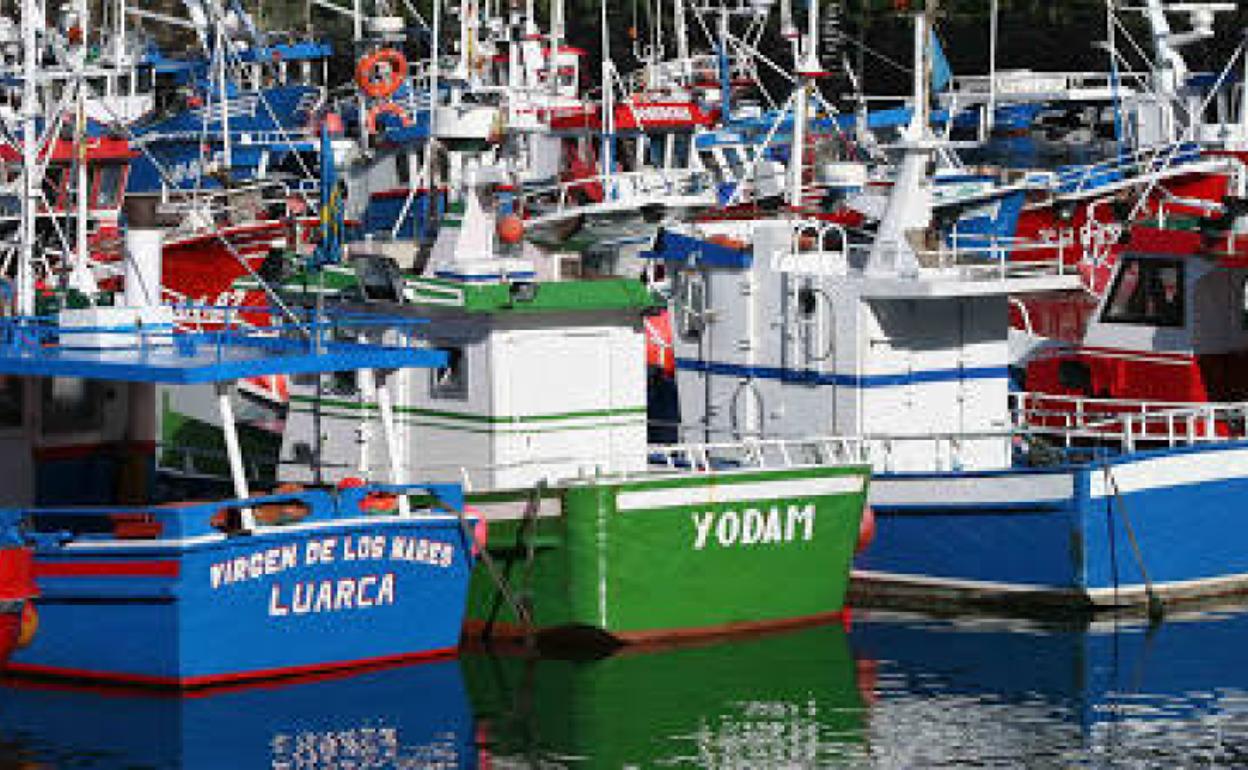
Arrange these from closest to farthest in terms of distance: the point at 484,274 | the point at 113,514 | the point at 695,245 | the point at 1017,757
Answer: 1. the point at 1017,757
2. the point at 113,514
3. the point at 484,274
4. the point at 695,245

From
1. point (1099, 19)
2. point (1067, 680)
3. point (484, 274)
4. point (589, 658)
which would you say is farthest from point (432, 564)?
point (1099, 19)

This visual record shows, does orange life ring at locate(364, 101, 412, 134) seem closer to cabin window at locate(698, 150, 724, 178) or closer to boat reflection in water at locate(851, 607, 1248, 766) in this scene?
cabin window at locate(698, 150, 724, 178)

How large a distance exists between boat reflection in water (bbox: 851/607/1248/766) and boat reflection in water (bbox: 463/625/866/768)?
0.48 meters

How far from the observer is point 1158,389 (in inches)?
1405

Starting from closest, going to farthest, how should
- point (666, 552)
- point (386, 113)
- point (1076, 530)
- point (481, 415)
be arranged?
point (666, 552), point (481, 415), point (1076, 530), point (386, 113)

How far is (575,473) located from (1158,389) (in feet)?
26.8

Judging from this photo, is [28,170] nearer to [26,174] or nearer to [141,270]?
[26,174]

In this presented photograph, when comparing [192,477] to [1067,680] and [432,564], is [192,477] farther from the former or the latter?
[1067,680]

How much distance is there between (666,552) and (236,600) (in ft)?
15.3

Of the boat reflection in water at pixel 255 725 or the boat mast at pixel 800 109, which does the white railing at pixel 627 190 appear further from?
the boat reflection in water at pixel 255 725

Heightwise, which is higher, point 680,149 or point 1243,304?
point 680,149

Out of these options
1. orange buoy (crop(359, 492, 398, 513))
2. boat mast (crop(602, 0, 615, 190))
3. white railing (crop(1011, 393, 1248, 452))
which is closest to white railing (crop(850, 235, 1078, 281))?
white railing (crop(1011, 393, 1248, 452))

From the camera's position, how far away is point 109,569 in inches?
1091

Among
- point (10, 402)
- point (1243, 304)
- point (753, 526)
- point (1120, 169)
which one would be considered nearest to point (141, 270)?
point (10, 402)
